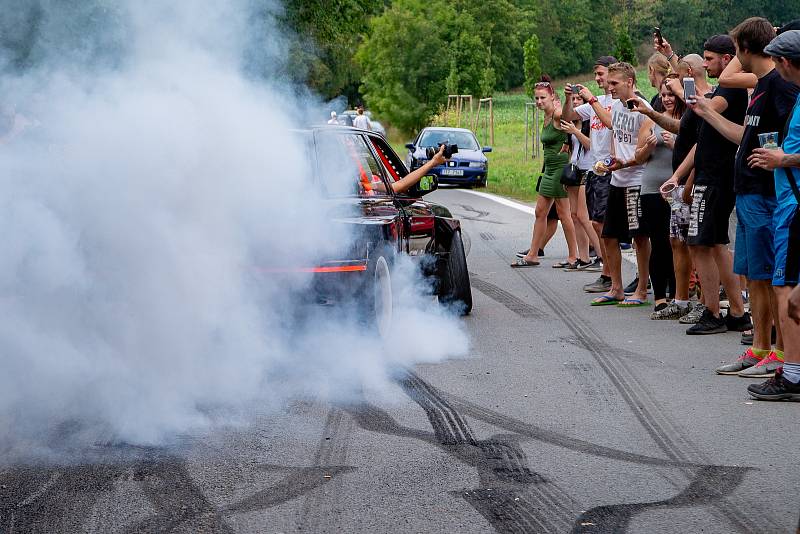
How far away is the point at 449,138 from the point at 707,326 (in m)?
19.2

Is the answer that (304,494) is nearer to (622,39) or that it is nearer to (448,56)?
(622,39)

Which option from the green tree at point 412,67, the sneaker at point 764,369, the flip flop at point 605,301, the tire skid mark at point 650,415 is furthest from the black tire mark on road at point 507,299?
the green tree at point 412,67

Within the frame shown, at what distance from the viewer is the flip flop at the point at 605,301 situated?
874 centimetres

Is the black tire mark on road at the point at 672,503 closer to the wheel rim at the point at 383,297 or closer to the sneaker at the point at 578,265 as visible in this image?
the wheel rim at the point at 383,297

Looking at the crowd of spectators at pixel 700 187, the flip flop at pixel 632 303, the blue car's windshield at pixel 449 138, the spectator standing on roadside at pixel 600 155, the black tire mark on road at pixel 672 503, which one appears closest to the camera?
the black tire mark on road at pixel 672 503

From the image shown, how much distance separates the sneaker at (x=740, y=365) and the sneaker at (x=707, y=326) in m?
1.12

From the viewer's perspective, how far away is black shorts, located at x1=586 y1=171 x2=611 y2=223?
9543 mm

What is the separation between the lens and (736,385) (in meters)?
5.95

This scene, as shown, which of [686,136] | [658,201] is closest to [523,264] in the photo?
[658,201]

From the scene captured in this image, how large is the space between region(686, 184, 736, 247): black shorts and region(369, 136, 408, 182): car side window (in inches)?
86.4

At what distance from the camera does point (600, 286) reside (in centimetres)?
942

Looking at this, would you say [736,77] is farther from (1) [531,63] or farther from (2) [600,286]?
(1) [531,63]

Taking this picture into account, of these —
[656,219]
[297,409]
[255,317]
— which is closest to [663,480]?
[297,409]

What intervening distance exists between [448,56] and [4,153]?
48528mm
